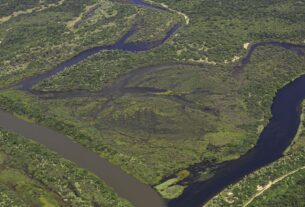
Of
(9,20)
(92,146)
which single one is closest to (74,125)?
(92,146)

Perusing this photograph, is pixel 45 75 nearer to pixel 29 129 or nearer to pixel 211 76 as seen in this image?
pixel 29 129

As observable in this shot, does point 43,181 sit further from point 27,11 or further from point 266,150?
point 27,11

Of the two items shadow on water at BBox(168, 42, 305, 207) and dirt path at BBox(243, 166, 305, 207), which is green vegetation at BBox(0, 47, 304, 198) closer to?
shadow on water at BBox(168, 42, 305, 207)

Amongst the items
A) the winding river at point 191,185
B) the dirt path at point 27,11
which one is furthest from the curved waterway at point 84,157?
the dirt path at point 27,11

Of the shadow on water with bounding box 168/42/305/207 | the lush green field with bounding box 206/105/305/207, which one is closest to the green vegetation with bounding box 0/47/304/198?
the shadow on water with bounding box 168/42/305/207

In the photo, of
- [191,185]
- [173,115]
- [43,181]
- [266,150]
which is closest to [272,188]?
[266,150]

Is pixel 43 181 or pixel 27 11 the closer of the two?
pixel 43 181
